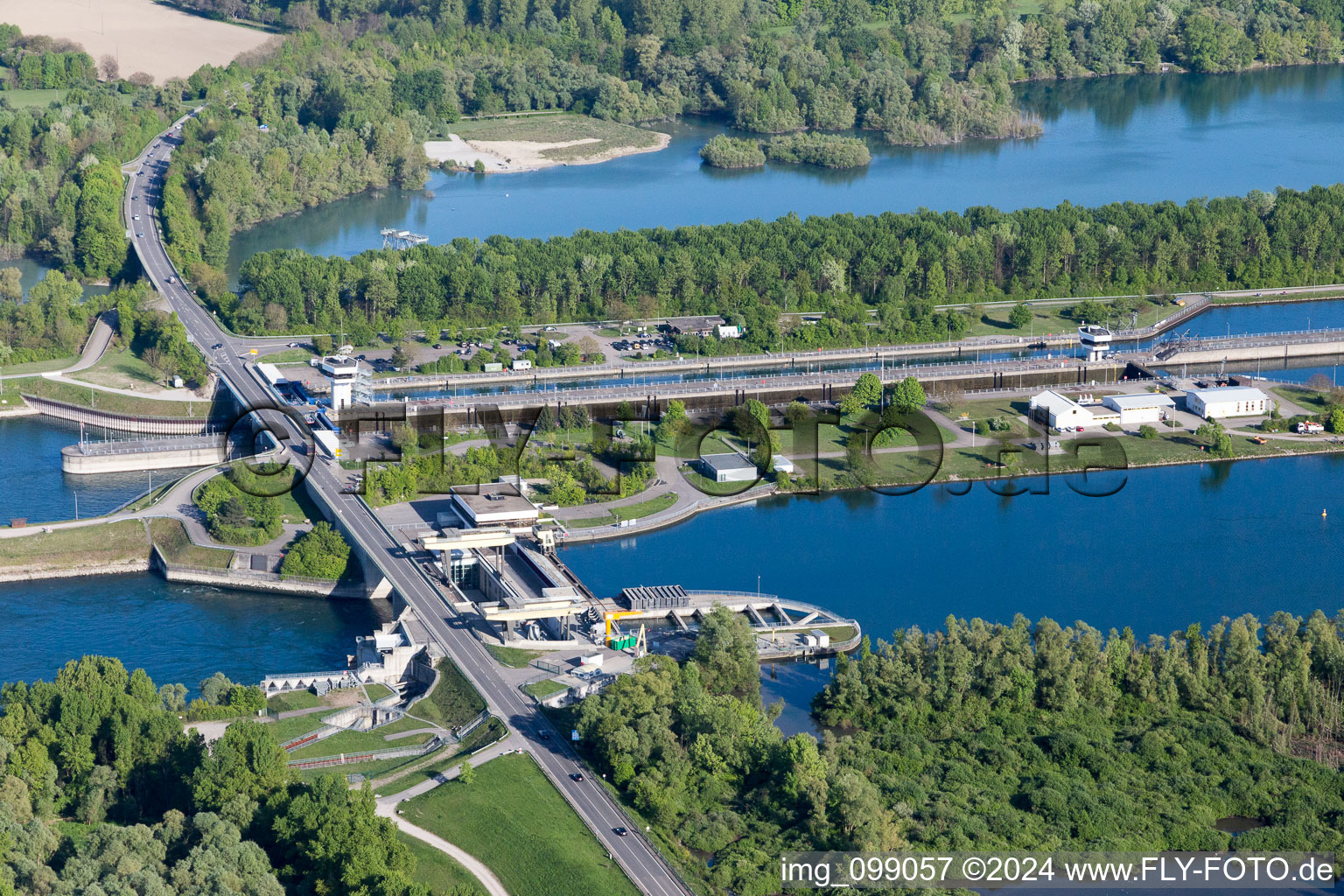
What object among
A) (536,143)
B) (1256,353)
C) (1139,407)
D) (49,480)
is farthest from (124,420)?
(536,143)

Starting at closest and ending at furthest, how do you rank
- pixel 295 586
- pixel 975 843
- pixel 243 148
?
1. pixel 975 843
2. pixel 295 586
3. pixel 243 148

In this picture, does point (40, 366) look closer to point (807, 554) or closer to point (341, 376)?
point (341, 376)

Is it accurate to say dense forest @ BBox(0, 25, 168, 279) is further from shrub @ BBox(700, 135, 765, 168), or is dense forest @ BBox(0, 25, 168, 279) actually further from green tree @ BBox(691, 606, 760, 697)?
green tree @ BBox(691, 606, 760, 697)

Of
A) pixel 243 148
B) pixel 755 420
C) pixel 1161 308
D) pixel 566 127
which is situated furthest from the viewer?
pixel 566 127

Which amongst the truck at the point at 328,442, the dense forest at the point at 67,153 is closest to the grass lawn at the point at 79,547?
the truck at the point at 328,442

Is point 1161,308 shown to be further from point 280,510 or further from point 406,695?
point 406,695

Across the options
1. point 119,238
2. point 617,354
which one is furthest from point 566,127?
point 617,354

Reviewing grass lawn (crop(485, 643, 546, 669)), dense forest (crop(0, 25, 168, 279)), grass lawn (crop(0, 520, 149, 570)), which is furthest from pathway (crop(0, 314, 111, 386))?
grass lawn (crop(485, 643, 546, 669))
